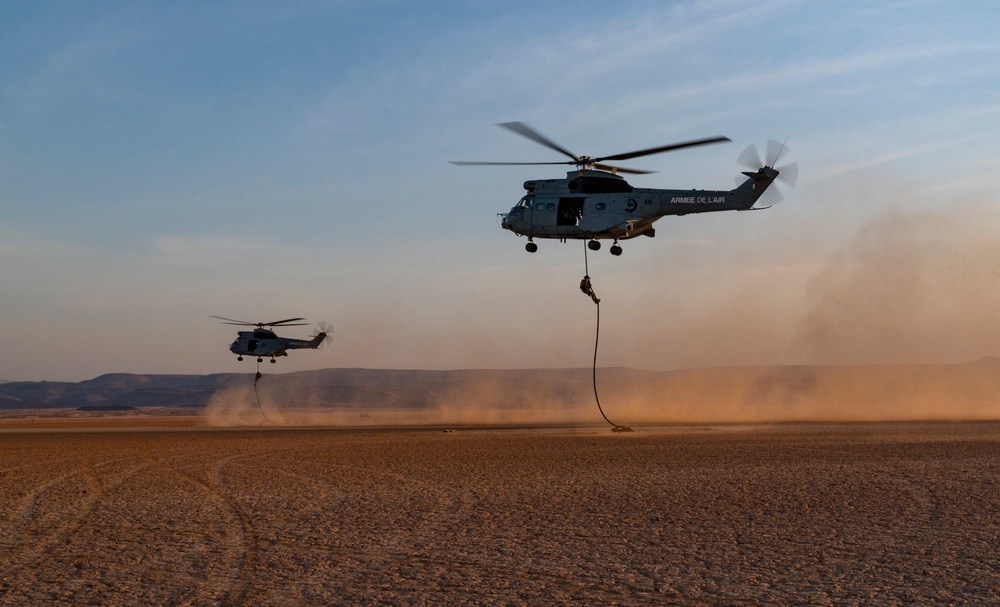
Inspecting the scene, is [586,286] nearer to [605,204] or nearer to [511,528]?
[605,204]

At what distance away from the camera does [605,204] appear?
34.2m

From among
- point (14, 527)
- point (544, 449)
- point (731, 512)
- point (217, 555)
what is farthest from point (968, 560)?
point (544, 449)

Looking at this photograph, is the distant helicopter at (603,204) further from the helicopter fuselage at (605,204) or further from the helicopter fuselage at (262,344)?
the helicopter fuselage at (262,344)

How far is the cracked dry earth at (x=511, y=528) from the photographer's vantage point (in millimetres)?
12977

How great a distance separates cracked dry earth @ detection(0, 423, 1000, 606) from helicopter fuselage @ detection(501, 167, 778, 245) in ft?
27.8

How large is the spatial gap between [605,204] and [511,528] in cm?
1849

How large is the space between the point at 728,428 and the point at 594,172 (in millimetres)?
20707

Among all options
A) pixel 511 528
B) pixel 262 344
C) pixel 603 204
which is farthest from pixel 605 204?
pixel 262 344

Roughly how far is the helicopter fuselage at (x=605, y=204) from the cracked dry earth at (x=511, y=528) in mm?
8487

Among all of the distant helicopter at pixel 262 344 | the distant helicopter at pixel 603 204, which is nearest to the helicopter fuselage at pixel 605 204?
the distant helicopter at pixel 603 204

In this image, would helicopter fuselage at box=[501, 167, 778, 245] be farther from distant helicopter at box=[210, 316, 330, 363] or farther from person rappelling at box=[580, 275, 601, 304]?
distant helicopter at box=[210, 316, 330, 363]

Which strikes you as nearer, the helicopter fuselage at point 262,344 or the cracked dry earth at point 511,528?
the cracked dry earth at point 511,528

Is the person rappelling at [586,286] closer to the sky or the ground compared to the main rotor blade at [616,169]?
closer to the ground

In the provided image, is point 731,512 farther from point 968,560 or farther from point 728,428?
point 728,428
